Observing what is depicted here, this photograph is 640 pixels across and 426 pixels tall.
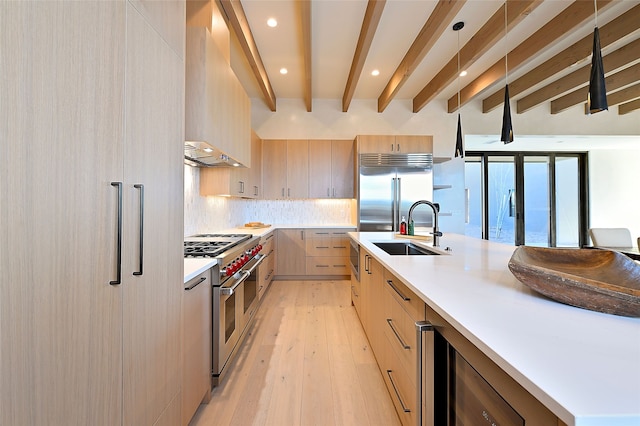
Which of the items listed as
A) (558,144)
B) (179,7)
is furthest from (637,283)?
(558,144)

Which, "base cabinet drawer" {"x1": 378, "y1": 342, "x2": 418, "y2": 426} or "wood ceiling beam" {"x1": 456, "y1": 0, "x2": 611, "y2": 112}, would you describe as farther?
"wood ceiling beam" {"x1": 456, "y1": 0, "x2": 611, "y2": 112}

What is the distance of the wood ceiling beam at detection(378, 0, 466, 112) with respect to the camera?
2.55m

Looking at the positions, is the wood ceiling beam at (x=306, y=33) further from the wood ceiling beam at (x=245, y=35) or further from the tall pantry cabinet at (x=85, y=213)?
the tall pantry cabinet at (x=85, y=213)

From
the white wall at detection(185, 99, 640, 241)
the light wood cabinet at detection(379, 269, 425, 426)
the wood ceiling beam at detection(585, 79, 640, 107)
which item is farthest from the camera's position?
the white wall at detection(185, 99, 640, 241)

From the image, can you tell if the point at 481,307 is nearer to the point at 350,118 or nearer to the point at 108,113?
the point at 108,113

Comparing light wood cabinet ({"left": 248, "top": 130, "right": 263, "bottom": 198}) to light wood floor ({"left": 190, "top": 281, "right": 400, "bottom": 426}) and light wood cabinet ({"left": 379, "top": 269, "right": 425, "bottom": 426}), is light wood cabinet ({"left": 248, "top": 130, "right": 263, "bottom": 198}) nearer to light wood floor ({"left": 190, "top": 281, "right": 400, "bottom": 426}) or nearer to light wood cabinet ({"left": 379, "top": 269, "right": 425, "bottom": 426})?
light wood floor ({"left": 190, "top": 281, "right": 400, "bottom": 426})

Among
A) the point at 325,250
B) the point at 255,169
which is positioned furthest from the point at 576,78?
the point at 255,169

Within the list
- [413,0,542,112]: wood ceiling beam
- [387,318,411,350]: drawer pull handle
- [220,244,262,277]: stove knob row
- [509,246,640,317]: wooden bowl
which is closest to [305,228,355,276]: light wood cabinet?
[220,244,262,277]: stove knob row

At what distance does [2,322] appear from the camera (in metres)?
0.59

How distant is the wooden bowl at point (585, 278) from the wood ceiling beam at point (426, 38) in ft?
7.30

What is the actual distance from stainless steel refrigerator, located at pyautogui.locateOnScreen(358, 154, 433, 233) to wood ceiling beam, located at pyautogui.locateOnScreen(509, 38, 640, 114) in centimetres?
193

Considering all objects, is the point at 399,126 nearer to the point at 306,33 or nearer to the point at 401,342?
the point at 306,33

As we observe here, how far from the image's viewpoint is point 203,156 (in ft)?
7.97

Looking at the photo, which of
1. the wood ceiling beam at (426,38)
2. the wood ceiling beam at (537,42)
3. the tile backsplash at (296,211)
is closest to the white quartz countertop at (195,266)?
the tile backsplash at (296,211)
